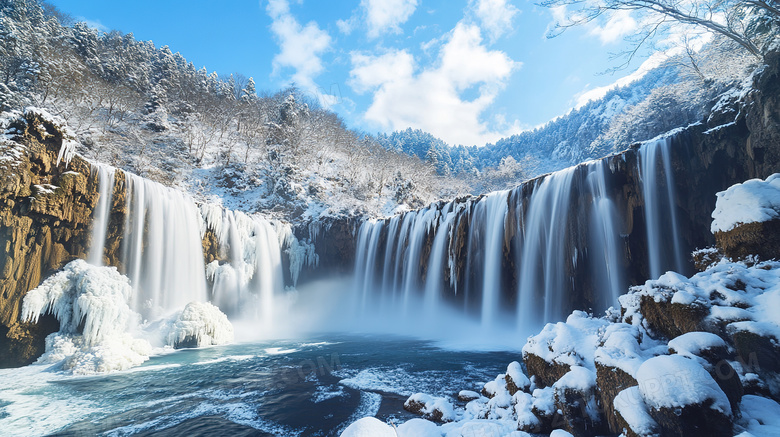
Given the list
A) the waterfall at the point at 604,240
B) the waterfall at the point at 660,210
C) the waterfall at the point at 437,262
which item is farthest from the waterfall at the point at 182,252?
the waterfall at the point at 660,210

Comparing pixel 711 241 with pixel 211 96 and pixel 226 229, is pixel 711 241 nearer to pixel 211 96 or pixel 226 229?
pixel 226 229

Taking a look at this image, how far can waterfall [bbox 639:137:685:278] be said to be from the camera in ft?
36.6

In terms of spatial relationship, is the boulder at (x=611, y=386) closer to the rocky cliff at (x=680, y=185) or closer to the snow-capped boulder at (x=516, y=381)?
the snow-capped boulder at (x=516, y=381)

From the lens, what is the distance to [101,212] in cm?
1237

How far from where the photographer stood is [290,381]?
815 cm

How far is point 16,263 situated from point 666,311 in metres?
16.6

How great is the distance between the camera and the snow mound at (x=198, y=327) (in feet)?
41.1

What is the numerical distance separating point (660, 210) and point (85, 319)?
69.0 feet

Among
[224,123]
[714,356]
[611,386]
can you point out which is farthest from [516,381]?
[224,123]

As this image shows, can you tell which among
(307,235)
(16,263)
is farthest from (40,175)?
(307,235)

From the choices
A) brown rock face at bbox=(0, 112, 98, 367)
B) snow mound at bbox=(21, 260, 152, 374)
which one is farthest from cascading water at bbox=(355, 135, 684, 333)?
brown rock face at bbox=(0, 112, 98, 367)

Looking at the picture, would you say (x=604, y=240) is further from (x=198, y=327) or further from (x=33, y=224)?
(x=33, y=224)

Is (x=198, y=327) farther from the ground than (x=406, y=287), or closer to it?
closer to it

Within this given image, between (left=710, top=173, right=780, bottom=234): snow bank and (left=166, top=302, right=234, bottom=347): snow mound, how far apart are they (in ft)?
54.4
